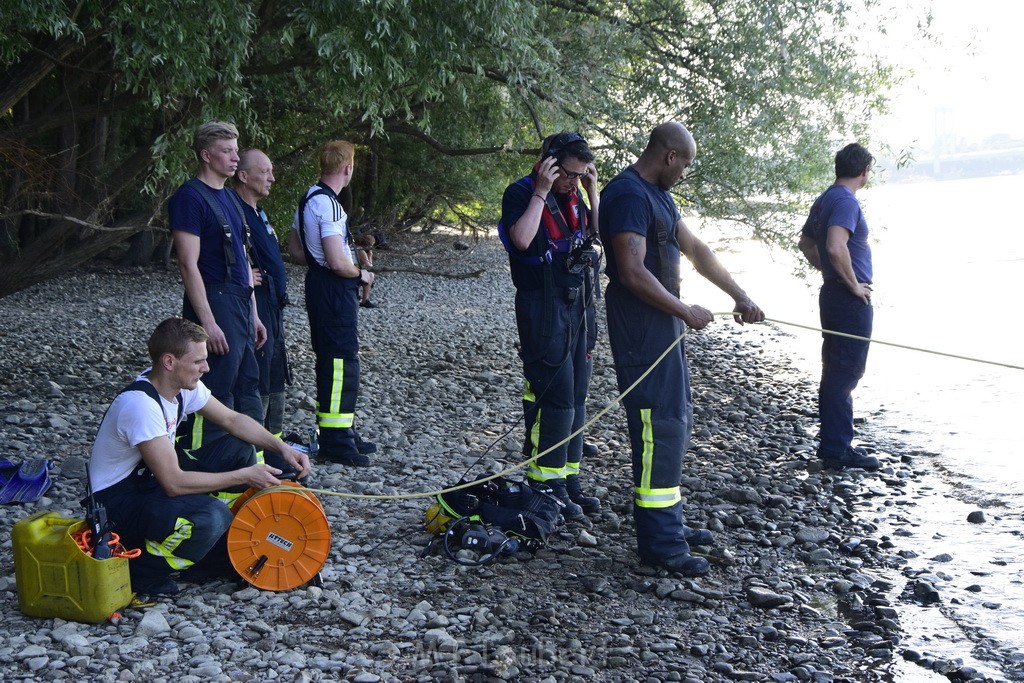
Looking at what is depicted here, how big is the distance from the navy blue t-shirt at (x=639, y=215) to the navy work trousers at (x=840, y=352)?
77.4 inches

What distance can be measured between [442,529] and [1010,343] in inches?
503

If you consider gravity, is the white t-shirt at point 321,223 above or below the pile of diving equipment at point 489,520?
above

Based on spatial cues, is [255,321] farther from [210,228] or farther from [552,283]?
[552,283]

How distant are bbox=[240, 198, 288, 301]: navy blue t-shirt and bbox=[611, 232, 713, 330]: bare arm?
209cm

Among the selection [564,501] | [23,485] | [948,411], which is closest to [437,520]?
[564,501]

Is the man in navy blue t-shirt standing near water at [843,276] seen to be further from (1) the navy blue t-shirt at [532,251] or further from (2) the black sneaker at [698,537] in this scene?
(1) the navy blue t-shirt at [532,251]

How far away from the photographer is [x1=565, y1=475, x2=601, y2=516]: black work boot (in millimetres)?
5730

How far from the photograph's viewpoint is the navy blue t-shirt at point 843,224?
6340 millimetres

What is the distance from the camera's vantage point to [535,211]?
206 inches

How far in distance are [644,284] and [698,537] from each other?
1363 mm

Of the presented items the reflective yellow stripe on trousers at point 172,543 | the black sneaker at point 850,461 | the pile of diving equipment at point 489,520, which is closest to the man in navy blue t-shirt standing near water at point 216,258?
the reflective yellow stripe on trousers at point 172,543

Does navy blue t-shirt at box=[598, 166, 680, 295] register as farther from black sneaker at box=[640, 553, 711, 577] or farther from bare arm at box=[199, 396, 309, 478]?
bare arm at box=[199, 396, 309, 478]

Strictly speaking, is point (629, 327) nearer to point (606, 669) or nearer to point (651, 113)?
point (606, 669)

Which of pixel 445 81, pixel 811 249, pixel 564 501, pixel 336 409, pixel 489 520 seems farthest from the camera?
pixel 445 81
